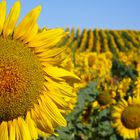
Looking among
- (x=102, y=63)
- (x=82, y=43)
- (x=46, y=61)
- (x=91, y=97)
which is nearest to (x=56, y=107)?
(x=46, y=61)

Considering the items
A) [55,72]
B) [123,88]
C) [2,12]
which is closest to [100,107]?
[123,88]

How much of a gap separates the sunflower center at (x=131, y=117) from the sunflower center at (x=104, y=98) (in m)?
1.64

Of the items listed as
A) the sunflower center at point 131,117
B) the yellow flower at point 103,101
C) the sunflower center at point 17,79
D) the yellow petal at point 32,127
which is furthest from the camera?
the yellow flower at point 103,101

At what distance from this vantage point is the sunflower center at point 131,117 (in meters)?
6.48

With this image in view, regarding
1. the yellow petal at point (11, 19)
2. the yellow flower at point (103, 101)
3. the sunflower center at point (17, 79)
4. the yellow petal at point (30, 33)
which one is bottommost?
the sunflower center at point (17, 79)

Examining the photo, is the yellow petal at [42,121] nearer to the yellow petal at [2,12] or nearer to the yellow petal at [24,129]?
the yellow petal at [24,129]

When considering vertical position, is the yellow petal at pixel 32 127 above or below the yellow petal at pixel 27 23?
below

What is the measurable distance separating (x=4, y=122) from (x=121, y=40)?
172 feet

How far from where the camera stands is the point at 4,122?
2.88 meters

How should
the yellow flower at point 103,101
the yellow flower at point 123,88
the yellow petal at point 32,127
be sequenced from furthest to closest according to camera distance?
the yellow flower at point 123,88
the yellow flower at point 103,101
the yellow petal at point 32,127

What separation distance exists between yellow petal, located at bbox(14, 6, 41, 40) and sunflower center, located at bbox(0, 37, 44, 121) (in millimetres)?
56

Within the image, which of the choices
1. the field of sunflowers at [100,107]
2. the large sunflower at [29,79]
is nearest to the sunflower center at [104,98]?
the field of sunflowers at [100,107]

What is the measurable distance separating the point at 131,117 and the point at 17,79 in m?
3.89

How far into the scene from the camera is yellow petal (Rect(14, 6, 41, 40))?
9.21 feet
